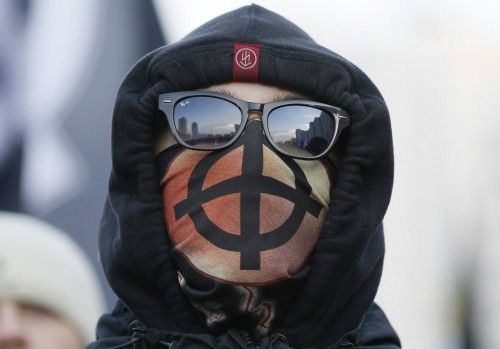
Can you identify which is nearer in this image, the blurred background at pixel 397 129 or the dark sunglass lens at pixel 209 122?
the dark sunglass lens at pixel 209 122

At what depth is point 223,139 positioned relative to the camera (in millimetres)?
2418

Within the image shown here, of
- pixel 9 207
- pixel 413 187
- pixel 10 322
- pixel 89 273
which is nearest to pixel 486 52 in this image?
pixel 413 187

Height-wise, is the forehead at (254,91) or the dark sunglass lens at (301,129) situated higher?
the forehead at (254,91)

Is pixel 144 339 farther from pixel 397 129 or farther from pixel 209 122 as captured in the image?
pixel 397 129

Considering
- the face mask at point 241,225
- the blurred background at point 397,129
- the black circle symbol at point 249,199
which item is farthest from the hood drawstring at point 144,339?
the blurred background at point 397,129

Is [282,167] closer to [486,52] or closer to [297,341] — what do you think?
[297,341]

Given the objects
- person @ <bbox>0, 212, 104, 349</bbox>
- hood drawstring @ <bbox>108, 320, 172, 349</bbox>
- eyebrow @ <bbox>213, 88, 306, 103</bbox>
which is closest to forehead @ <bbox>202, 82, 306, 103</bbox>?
eyebrow @ <bbox>213, 88, 306, 103</bbox>

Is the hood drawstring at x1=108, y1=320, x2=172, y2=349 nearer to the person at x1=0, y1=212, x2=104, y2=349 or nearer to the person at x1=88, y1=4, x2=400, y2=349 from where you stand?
the person at x1=88, y1=4, x2=400, y2=349

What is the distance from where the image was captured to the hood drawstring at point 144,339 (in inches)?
96.8

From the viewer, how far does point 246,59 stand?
2479 millimetres

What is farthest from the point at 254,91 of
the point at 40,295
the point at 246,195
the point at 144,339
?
the point at 40,295

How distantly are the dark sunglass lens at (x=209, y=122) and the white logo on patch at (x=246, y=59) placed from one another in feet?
0.31

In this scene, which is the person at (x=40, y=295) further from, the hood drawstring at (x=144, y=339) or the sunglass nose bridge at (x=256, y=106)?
the sunglass nose bridge at (x=256, y=106)

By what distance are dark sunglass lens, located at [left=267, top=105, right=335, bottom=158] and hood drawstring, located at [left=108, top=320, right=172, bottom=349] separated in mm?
435
